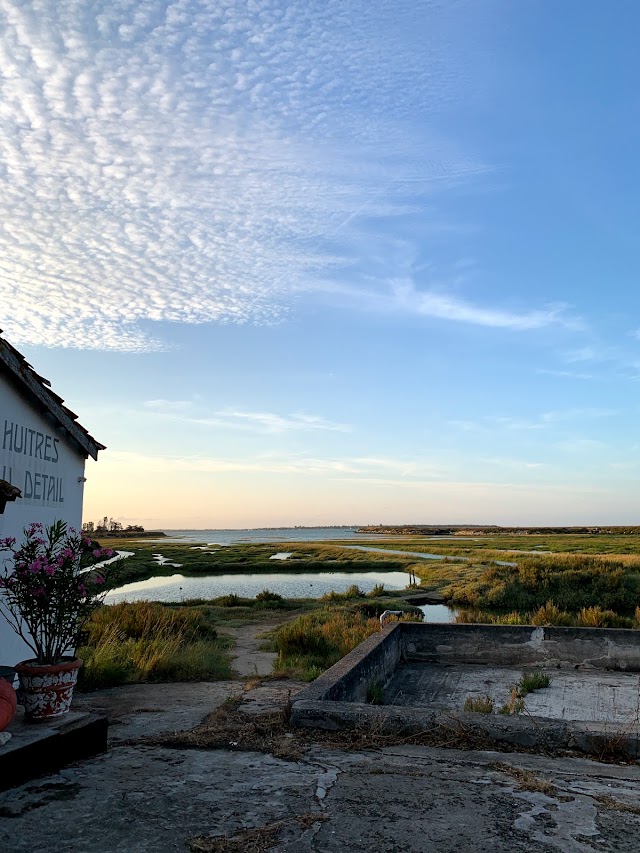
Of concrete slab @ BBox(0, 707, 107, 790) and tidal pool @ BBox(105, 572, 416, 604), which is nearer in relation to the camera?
concrete slab @ BBox(0, 707, 107, 790)

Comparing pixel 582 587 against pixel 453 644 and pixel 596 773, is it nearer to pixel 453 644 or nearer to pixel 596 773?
pixel 453 644

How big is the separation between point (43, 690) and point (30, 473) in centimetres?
330

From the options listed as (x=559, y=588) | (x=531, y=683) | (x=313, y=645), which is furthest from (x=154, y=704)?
(x=559, y=588)

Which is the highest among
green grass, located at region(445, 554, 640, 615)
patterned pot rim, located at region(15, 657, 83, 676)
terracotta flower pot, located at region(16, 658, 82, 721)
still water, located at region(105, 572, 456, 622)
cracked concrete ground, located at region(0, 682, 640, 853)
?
patterned pot rim, located at region(15, 657, 83, 676)

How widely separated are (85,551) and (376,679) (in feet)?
16.7

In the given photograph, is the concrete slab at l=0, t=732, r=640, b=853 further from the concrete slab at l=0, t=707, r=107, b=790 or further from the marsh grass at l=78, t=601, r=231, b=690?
the marsh grass at l=78, t=601, r=231, b=690

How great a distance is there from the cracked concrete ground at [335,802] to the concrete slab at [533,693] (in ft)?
11.9

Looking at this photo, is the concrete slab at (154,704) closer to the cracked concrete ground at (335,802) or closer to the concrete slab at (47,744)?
the concrete slab at (47,744)

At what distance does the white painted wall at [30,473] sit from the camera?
7254mm

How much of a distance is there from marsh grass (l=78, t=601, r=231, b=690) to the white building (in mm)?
1335

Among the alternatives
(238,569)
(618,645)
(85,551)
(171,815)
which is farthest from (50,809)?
(238,569)

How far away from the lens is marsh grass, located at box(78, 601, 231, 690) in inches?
353

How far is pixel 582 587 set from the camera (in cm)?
2534

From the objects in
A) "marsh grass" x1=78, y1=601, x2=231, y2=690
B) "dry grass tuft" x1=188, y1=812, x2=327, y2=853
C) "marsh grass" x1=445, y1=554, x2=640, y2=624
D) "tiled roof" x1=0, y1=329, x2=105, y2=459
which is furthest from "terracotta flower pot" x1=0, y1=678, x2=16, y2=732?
"marsh grass" x1=445, y1=554, x2=640, y2=624
